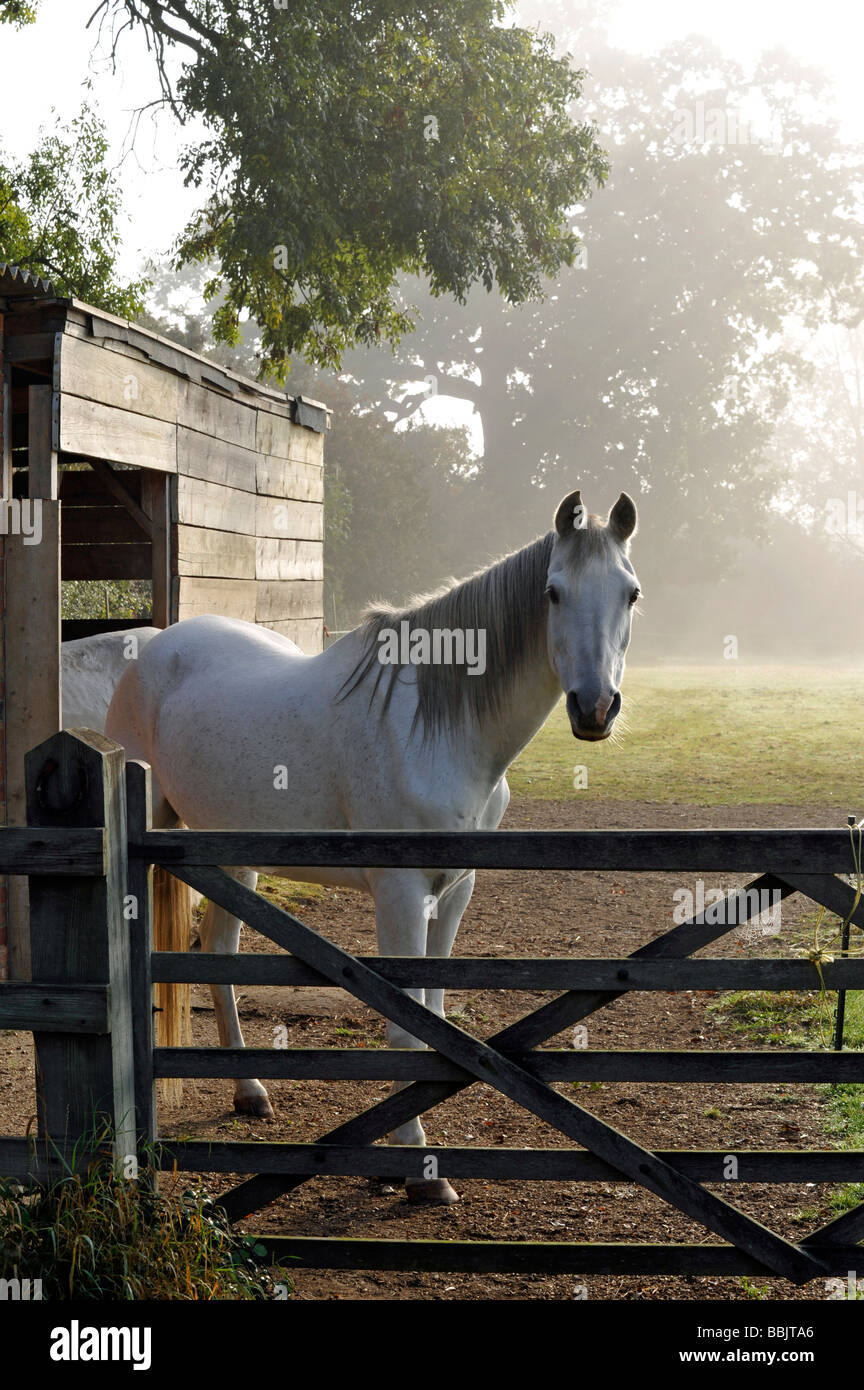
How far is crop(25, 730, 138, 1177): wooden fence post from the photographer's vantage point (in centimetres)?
288

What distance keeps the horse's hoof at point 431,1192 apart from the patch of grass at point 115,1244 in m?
1.10

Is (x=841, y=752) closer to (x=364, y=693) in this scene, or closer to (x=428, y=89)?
(x=428, y=89)

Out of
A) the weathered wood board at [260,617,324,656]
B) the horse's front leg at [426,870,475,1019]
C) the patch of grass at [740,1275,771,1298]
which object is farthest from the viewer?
the weathered wood board at [260,617,324,656]

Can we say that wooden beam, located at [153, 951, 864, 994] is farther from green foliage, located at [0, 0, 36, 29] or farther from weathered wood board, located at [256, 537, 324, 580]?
green foliage, located at [0, 0, 36, 29]

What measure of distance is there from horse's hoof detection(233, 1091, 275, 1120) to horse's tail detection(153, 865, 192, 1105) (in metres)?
0.39

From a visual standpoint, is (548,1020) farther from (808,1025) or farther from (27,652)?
(27,652)

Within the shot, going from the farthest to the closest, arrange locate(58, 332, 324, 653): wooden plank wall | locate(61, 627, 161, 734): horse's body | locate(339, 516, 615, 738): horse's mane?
locate(61, 627, 161, 734): horse's body, locate(58, 332, 324, 653): wooden plank wall, locate(339, 516, 615, 738): horse's mane

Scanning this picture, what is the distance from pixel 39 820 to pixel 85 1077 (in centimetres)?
64

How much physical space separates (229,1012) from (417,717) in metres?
1.69

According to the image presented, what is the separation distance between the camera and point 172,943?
449 cm

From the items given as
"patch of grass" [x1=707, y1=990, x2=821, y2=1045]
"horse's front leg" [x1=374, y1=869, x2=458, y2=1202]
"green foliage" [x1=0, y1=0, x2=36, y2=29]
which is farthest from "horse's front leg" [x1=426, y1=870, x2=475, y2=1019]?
"green foliage" [x1=0, y1=0, x2=36, y2=29]

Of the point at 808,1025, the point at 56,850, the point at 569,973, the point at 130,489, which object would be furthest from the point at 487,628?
the point at 130,489

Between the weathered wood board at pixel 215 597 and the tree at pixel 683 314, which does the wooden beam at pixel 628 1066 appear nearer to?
the weathered wood board at pixel 215 597
